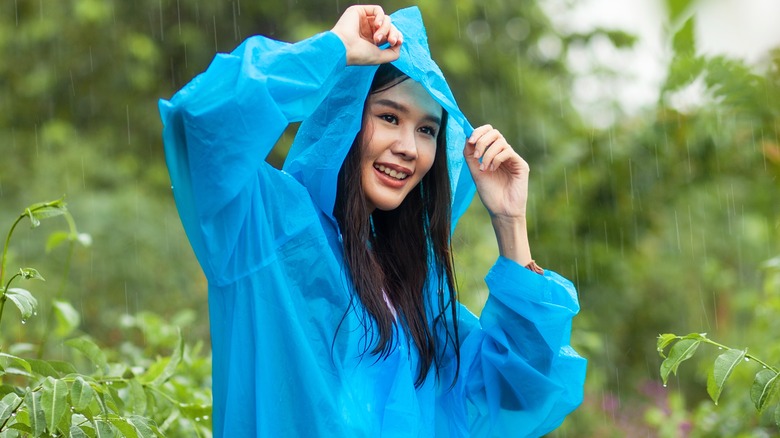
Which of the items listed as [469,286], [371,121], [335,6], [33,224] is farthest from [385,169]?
[335,6]

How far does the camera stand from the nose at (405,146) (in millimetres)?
1801

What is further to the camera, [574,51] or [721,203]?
[574,51]

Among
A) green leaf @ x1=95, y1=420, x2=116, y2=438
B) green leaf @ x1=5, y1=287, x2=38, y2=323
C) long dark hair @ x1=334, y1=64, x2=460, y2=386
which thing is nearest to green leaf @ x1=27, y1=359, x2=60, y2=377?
green leaf @ x1=5, y1=287, x2=38, y2=323

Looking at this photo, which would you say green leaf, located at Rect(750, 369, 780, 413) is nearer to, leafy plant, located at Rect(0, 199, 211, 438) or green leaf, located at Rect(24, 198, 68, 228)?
leafy plant, located at Rect(0, 199, 211, 438)

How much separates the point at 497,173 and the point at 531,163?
5492mm

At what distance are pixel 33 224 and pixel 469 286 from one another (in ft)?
11.6

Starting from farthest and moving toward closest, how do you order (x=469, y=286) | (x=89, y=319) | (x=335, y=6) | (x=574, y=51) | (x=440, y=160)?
1. (x=574, y=51)
2. (x=335, y=6)
3. (x=89, y=319)
4. (x=469, y=286)
5. (x=440, y=160)

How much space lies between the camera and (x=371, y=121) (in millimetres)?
1812

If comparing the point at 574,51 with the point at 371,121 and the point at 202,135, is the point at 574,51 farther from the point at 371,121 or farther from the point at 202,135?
the point at 202,135

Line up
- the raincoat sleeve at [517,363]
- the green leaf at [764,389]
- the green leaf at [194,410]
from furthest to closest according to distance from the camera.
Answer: the green leaf at [194,410], the raincoat sleeve at [517,363], the green leaf at [764,389]

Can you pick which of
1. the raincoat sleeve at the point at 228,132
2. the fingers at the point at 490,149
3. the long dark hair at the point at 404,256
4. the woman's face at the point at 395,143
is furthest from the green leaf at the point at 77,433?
the fingers at the point at 490,149

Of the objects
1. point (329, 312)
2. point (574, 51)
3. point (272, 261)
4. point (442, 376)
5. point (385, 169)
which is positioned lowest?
point (442, 376)

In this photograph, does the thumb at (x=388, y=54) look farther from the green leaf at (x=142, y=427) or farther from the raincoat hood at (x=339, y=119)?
the green leaf at (x=142, y=427)

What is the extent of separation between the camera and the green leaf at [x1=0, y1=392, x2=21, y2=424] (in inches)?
55.8
